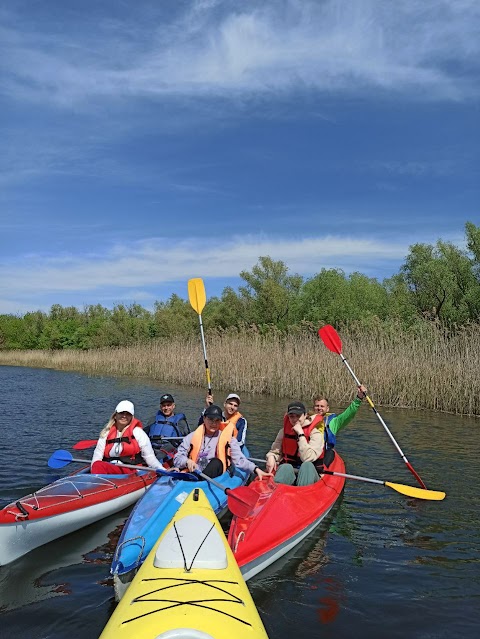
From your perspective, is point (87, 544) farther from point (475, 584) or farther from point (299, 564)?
point (475, 584)

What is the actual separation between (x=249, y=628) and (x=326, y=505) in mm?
3232

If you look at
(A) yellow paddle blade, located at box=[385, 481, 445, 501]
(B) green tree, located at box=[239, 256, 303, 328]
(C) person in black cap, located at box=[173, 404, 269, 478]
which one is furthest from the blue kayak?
(B) green tree, located at box=[239, 256, 303, 328]

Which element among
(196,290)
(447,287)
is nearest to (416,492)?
(196,290)

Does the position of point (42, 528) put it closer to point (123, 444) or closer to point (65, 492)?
point (65, 492)

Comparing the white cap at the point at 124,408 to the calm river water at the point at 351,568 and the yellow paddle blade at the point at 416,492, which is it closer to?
the calm river water at the point at 351,568

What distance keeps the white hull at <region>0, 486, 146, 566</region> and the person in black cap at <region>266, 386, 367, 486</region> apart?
1776 millimetres

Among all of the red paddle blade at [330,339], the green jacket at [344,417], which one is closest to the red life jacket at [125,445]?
the green jacket at [344,417]

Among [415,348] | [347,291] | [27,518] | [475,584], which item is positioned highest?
[347,291]

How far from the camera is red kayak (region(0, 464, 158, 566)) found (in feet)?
15.0

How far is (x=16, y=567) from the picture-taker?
4.66 metres

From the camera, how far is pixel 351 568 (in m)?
4.89

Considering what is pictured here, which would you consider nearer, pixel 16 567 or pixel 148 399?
pixel 16 567

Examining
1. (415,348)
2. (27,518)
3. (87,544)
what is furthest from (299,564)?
(415,348)

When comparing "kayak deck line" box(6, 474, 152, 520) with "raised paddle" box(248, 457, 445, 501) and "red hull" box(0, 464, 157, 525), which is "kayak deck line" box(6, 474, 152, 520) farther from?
"raised paddle" box(248, 457, 445, 501)
